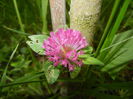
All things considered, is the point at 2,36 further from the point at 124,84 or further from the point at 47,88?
the point at 124,84

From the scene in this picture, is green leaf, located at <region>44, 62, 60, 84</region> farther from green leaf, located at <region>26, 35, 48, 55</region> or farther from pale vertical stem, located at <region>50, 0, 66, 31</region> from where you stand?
pale vertical stem, located at <region>50, 0, 66, 31</region>

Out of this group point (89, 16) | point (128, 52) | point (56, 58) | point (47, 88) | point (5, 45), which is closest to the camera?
point (56, 58)

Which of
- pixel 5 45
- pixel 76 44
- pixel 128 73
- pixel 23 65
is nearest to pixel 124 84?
pixel 76 44

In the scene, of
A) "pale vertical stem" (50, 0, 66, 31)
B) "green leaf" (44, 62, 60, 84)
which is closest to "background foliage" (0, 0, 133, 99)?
"green leaf" (44, 62, 60, 84)

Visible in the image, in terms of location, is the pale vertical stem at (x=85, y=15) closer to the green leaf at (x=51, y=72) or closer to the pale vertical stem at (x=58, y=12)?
the pale vertical stem at (x=58, y=12)

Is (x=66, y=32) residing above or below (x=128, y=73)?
above

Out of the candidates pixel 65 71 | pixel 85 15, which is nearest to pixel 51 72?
pixel 65 71

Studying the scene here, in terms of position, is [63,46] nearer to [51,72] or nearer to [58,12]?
[51,72]

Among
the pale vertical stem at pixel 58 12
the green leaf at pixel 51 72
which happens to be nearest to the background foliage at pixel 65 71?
the green leaf at pixel 51 72
